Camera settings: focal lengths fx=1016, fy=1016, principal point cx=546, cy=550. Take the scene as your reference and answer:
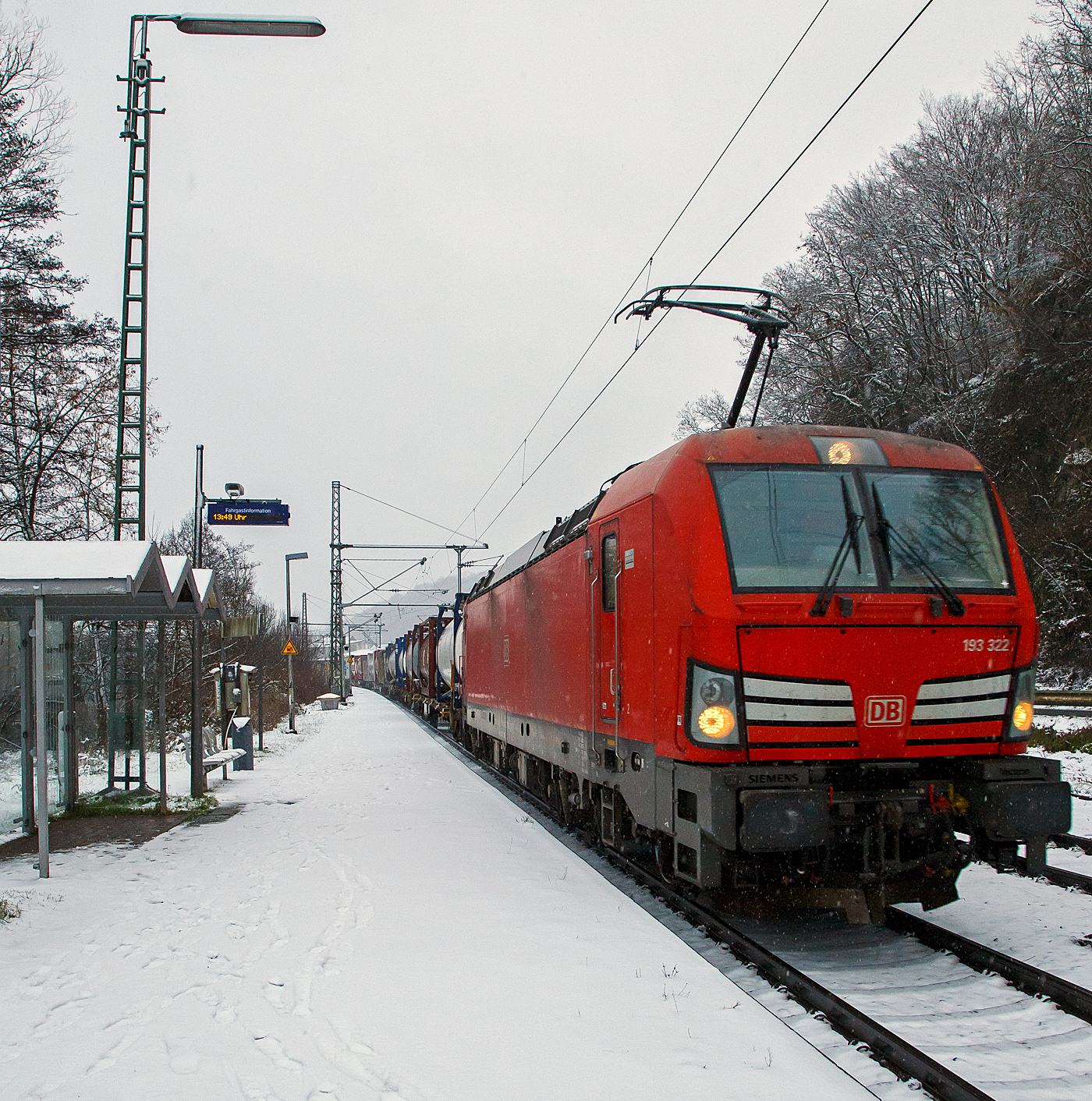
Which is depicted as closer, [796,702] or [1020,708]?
[796,702]

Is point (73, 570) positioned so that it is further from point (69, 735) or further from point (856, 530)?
point (856, 530)

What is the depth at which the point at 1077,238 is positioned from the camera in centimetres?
2162

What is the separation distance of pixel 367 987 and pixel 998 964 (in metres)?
3.44

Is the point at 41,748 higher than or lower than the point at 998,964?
higher

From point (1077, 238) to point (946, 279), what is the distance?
8630 millimetres

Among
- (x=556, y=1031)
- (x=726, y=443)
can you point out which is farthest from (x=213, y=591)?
(x=556, y=1031)

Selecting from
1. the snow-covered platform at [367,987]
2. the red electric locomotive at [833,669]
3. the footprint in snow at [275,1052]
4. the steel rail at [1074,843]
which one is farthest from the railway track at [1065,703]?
the footprint in snow at [275,1052]

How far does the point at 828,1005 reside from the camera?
196 inches

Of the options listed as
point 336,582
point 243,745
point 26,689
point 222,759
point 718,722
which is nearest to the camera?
point 718,722

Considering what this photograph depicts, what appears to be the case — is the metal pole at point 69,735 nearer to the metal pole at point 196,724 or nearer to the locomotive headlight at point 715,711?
the metal pole at point 196,724

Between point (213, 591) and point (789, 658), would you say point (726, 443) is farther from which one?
point (213, 591)

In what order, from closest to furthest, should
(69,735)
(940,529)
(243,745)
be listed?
(940,529) < (69,735) < (243,745)

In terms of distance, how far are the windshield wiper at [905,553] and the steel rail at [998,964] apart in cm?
193

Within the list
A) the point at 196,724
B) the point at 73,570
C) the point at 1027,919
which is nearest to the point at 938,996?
the point at 1027,919
